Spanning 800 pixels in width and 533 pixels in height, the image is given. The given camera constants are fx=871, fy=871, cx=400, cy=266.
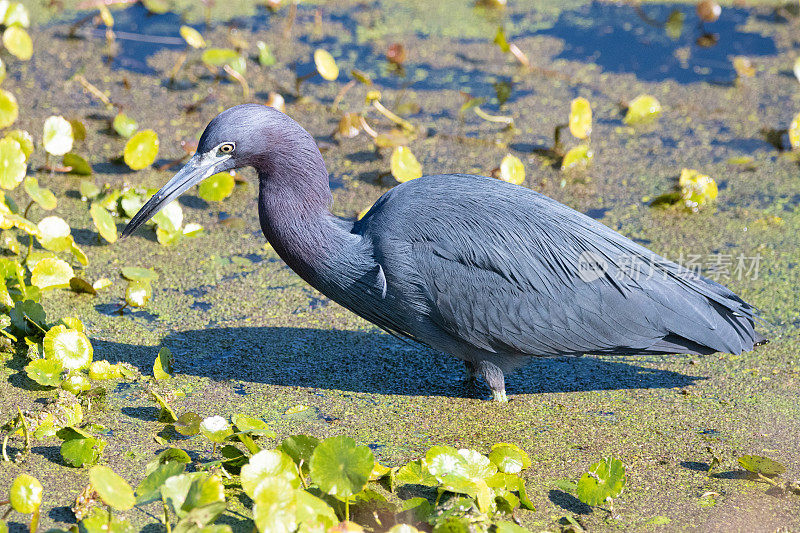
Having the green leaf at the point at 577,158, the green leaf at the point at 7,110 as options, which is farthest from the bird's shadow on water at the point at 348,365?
the green leaf at the point at 7,110

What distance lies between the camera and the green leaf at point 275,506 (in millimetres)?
2670

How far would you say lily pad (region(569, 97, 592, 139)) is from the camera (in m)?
5.81

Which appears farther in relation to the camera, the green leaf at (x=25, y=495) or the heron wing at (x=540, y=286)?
the heron wing at (x=540, y=286)

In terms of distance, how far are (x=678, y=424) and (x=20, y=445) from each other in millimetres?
2686

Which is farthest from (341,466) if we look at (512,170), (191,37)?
(191,37)

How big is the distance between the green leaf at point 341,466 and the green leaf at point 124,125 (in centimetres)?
345

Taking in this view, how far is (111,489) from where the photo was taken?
2707 mm

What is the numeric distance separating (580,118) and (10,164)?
11.6 ft

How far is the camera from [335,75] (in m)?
6.22

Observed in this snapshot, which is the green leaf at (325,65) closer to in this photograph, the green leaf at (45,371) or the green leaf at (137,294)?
the green leaf at (137,294)

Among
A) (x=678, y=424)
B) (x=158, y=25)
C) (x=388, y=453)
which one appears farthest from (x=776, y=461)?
(x=158, y=25)

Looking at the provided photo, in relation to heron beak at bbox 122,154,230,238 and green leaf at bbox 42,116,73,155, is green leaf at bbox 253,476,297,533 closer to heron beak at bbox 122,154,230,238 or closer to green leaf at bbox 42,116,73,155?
heron beak at bbox 122,154,230,238

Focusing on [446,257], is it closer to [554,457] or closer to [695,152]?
[554,457]

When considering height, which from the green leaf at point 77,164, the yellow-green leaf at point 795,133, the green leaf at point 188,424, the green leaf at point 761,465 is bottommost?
the green leaf at point 761,465
